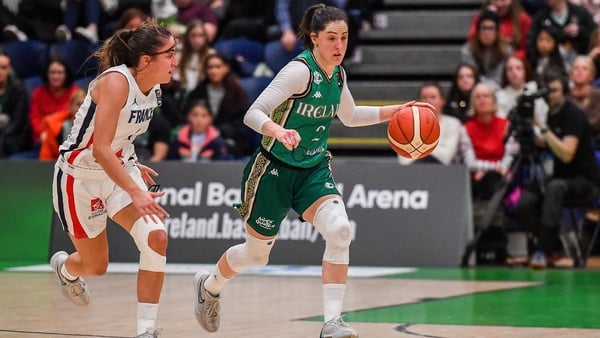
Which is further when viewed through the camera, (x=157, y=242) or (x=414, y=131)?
(x=414, y=131)

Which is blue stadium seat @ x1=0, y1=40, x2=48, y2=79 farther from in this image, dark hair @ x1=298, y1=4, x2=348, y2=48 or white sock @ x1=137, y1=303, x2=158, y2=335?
white sock @ x1=137, y1=303, x2=158, y2=335

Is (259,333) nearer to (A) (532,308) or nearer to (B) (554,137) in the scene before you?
(A) (532,308)

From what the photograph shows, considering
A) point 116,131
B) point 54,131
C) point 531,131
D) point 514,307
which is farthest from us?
point 54,131

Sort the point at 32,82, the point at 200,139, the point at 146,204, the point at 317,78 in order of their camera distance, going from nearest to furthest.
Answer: the point at 146,204 < the point at 317,78 < the point at 200,139 < the point at 32,82

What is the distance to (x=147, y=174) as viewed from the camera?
6.83 m

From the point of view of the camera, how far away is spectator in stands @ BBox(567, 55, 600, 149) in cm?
1195

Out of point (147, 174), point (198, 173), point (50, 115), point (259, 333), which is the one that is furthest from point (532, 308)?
point (50, 115)

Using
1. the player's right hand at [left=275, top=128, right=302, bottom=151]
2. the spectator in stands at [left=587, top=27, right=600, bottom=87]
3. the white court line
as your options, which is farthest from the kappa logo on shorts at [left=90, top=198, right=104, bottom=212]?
the spectator in stands at [left=587, top=27, right=600, bottom=87]

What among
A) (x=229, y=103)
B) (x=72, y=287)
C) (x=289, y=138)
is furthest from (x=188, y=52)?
(x=289, y=138)

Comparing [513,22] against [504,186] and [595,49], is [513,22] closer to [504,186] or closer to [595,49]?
[595,49]

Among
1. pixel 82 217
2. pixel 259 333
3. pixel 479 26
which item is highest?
pixel 479 26

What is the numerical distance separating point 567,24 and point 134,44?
8244mm

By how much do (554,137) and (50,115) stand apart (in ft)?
18.3

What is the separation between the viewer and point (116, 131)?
20.4ft
